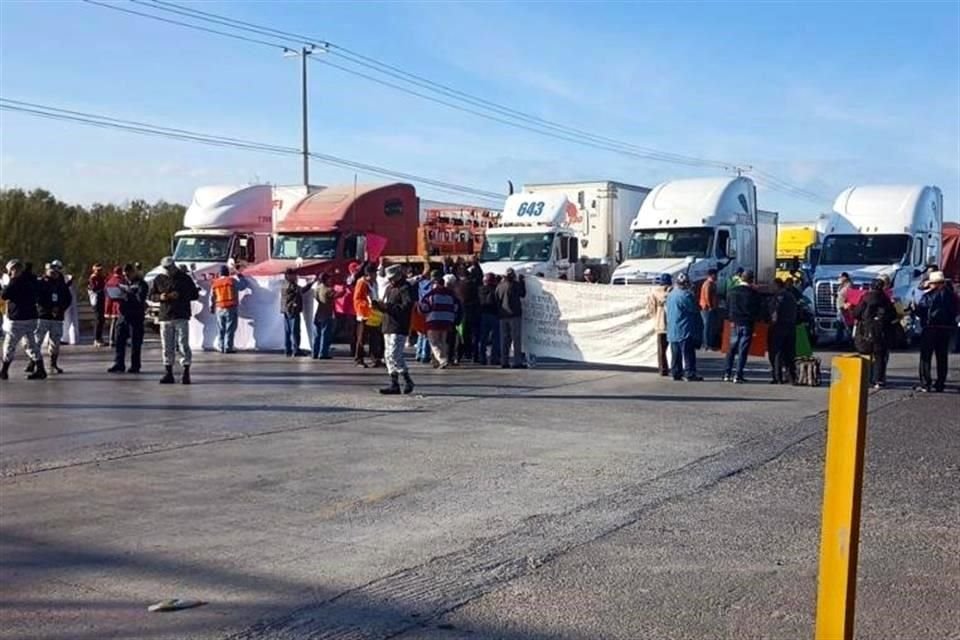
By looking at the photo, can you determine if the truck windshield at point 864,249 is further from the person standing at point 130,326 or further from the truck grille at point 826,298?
the person standing at point 130,326

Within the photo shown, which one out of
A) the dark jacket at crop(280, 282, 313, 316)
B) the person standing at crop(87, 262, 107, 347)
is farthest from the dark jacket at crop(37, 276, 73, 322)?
the person standing at crop(87, 262, 107, 347)

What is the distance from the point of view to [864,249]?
26734mm

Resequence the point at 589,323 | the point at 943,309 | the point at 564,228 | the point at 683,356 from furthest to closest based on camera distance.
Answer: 1. the point at 564,228
2. the point at 589,323
3. the point at 683,356
4. the point at 943,309

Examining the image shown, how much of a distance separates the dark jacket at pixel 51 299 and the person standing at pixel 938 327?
13.5 meters

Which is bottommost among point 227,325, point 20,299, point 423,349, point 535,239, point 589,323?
point 423,349

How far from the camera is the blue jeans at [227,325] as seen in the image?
23.5 metres

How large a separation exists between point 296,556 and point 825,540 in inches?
168

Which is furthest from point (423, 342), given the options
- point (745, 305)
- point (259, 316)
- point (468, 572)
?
point (468, 572)

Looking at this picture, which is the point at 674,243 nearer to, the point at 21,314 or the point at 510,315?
the point at 510,315

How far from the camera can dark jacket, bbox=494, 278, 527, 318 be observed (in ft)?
66.1

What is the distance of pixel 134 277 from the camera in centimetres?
1997

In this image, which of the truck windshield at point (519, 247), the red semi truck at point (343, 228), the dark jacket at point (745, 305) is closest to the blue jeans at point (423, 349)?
the red semi truck at point (343, 228)

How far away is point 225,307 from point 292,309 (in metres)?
1.75

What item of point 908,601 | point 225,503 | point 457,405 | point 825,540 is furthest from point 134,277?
point 825,540
